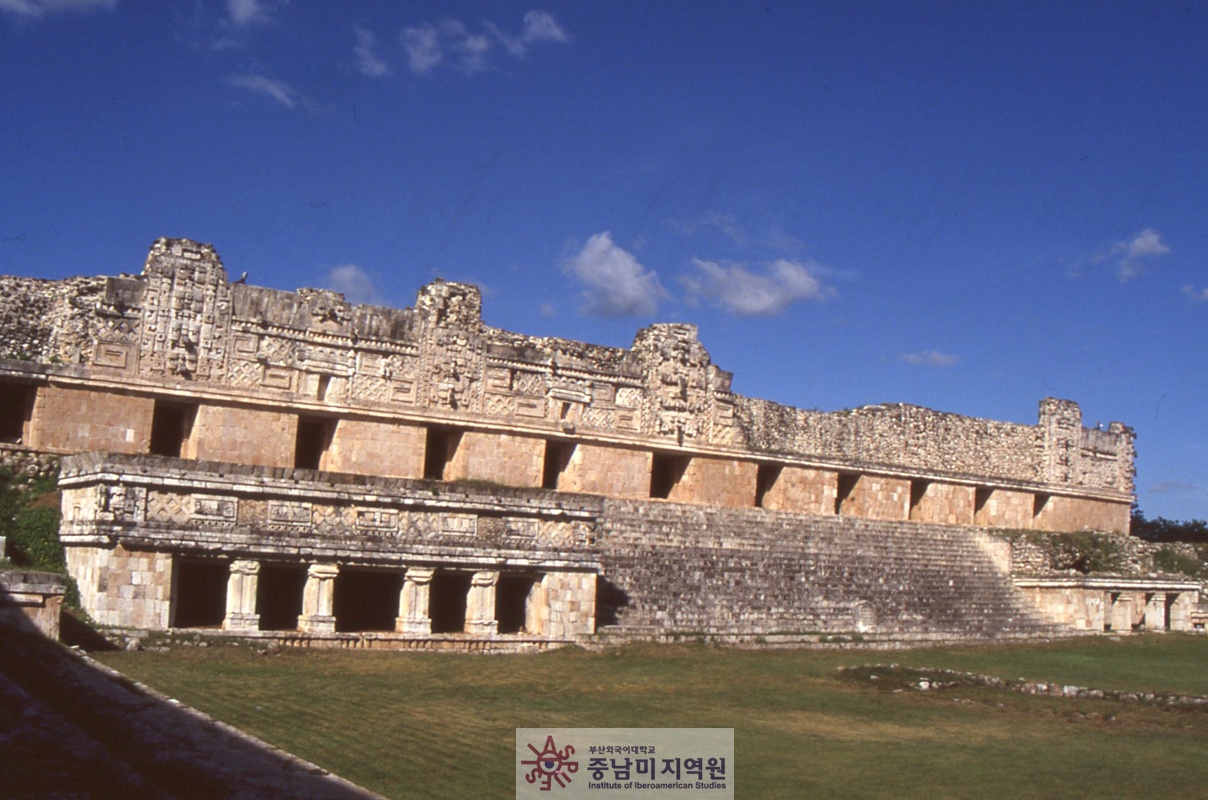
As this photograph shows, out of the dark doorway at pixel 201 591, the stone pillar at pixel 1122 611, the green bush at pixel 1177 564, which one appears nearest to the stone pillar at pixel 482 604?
the dark doorway at pixel 201 591

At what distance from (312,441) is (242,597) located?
7.07m

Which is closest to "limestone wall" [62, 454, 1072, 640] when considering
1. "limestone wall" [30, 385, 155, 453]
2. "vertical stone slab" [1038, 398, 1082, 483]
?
"limestone wall" [30, 385, 155, 453]

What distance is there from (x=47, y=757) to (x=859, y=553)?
58.6 ft

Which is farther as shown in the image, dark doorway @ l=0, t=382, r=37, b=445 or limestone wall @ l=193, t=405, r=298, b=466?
limestone wall @ l=193, t=405, r=298, b=466

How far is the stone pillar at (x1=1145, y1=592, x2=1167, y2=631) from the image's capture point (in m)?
23.3

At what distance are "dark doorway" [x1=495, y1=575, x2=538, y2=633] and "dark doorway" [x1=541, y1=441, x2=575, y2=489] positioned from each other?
196 inches

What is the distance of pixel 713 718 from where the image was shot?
977cm

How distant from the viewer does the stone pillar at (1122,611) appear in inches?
894

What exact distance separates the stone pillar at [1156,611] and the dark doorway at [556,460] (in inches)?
449

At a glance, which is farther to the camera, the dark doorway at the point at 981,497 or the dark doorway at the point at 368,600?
the dark doorway at the point at 981,497

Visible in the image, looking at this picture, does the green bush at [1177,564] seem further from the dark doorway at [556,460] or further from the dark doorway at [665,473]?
the dark doorway at [556,460]

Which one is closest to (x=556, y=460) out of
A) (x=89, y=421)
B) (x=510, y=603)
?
(x=510, y=603)

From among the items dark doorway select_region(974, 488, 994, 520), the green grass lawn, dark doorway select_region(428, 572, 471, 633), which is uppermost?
dark doorway select_region(974, 488, 994, 520)

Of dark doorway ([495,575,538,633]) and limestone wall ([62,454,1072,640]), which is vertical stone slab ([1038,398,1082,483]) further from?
dark doorway ([495,575,538,633])
